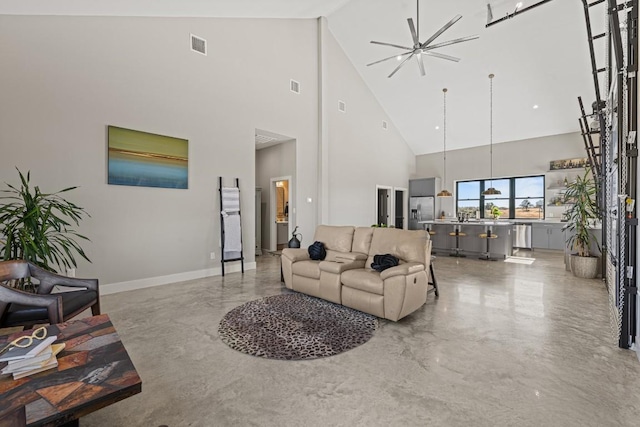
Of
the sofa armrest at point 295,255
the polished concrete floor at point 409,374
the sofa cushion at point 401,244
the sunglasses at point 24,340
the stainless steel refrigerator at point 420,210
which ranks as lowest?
the polished concrete floor at point 409,374

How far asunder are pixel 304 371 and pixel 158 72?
478cm

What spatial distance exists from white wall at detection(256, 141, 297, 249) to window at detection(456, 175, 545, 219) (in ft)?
20.4

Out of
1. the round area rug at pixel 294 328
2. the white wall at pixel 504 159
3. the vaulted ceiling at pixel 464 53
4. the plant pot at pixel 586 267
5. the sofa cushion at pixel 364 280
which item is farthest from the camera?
the white wall at pixel 504 159

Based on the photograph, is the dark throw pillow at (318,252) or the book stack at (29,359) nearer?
the book stack at (29,359)

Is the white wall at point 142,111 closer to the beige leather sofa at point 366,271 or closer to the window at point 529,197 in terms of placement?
the beige leather sofa at point 366,271

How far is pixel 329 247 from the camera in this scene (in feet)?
14.6

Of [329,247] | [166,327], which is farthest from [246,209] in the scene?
[166,327]

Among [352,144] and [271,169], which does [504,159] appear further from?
[271,169]

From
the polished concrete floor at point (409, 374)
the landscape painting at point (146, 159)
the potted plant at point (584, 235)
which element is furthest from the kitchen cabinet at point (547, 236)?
the landscape painting at point (146, 159)

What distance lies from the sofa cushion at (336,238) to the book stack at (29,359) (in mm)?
3254

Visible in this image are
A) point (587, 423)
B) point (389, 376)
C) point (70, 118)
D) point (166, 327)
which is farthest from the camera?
point (70, 118)

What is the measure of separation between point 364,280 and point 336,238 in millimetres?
1194

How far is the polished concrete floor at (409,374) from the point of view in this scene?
1.74 m

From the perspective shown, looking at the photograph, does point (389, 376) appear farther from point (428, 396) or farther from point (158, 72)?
point (158, 72)
